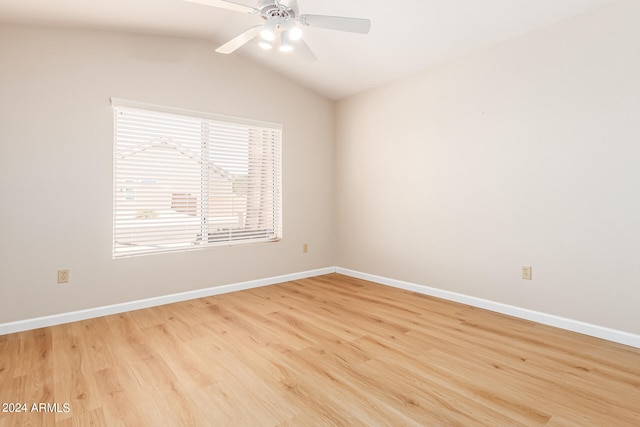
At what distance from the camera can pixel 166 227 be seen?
11.0 feet

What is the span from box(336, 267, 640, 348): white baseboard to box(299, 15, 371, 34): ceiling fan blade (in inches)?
A: 102

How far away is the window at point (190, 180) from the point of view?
312cm

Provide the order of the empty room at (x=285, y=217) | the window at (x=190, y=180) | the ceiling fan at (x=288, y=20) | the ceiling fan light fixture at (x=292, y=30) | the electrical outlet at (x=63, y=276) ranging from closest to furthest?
the empty room at (x=285, y=217)
the ceiling fan at (x=288, y=20)
the ceiling fan light fixture at (x=292, y=30)
the electrical outlet at (x=63, y=276)
the window at (x=190, y=180)

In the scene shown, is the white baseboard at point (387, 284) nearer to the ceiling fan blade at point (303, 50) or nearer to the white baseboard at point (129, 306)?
the white baseboard at point (129, 306)

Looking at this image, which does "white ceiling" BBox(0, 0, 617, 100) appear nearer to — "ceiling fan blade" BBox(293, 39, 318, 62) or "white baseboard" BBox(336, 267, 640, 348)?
"ceiling fan blade" BBox(293, 39, 318, 62)

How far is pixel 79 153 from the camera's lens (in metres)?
2.87

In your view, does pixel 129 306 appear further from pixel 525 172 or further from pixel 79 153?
pixel 525 172

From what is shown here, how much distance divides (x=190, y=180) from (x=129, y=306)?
1362 mm

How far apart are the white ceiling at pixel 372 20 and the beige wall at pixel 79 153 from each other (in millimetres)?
206

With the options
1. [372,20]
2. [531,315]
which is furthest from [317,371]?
[372,20]

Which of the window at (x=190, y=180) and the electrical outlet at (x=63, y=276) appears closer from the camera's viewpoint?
the electrical outlet at (x=63, y=276)

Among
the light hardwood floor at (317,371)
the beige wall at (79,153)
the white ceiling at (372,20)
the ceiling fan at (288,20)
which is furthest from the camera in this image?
the beige wall at (79,153)

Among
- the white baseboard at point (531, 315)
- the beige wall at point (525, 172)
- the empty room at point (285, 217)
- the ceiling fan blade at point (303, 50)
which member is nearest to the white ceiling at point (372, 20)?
the empty room at point (285, 217)

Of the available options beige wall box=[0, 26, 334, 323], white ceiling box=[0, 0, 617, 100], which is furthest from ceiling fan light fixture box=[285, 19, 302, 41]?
beige wall box=[0, 26, 334, 323]
